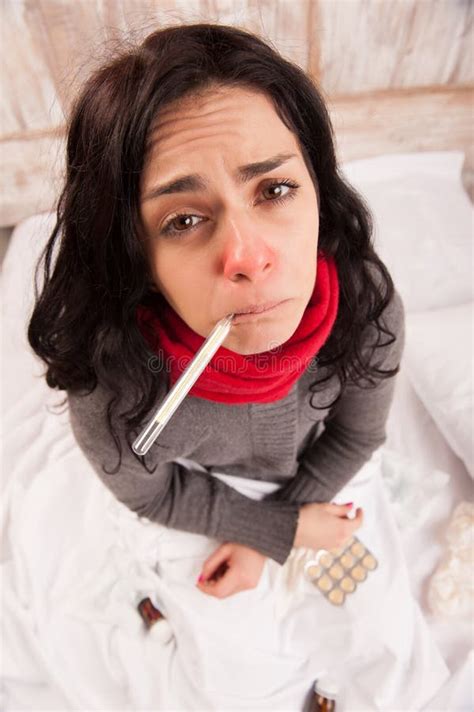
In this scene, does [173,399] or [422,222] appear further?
[422,222]

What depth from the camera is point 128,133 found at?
0.45 metres

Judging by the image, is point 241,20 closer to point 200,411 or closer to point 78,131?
point 78,131

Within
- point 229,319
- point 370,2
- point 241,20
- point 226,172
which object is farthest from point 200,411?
point 370,2

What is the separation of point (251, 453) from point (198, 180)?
0.42 meters

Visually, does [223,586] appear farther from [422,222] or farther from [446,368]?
[422,222]

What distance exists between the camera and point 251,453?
2.45 ft

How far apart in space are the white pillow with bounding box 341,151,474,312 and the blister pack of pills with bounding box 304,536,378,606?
0.52 metres

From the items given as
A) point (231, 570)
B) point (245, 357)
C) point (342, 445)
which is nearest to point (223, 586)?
point (231, 570)

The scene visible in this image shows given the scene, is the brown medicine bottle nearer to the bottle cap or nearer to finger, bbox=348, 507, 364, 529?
the bottle cap

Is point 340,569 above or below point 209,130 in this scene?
below

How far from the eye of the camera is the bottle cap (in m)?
0.78

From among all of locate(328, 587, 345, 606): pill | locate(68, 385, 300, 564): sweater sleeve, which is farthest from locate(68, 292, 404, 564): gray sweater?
locate(328, 587, 345, 606): pill

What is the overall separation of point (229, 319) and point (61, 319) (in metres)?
0.21

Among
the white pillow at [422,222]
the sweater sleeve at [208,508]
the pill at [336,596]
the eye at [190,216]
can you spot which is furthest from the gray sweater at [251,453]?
the white pillow at [422,222]
